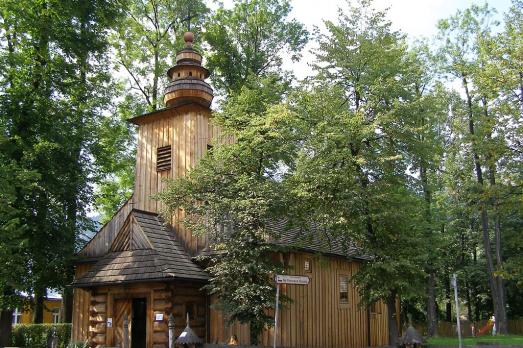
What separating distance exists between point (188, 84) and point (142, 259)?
8322 mm

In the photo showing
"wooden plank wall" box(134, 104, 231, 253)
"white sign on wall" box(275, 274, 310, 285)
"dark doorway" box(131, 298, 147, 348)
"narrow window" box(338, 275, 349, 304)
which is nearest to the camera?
"white sign on wall" box(275, 274, 310, 285)

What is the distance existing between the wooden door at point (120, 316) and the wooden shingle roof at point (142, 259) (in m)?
1.35

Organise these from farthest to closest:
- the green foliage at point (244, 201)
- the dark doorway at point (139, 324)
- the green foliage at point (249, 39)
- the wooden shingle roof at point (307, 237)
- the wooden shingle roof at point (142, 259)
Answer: the green foliage at point (249, 39), the dark doorway at point (139, 324), the wooden shingle roof at point (142, 259), the wooden shingle roof at point (307, 237), the green foliage at point (244, 201)

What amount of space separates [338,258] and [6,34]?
1709 centimetres

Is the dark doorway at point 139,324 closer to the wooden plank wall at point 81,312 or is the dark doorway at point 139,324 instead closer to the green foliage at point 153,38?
the wooden plank wall at point 81,312

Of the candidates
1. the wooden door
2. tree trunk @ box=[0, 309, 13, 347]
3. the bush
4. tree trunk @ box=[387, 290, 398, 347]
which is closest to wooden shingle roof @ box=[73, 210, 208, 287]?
the wooden door

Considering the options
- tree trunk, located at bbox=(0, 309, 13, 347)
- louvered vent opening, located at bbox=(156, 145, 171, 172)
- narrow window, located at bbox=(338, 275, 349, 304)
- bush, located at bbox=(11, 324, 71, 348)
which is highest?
louvered vent opening, located at bbox=(156, 145, 171, 172)

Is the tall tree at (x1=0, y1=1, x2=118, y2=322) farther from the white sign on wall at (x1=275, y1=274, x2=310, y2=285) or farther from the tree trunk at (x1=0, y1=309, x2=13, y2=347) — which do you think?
the white sign on wall at (x1=275, y1=274, x2=310, y2=285)

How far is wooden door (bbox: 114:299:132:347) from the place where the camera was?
18.8m

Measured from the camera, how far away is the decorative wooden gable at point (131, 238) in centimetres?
1888

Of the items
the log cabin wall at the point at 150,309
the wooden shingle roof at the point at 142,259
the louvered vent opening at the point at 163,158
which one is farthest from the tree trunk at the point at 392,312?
the louvered vent opening at the point at 163,158

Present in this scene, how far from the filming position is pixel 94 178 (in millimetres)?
24734

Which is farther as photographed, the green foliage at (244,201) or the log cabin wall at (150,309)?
the log cabin wall at (150,309)

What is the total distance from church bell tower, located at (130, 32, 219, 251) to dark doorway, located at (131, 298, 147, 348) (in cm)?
277
